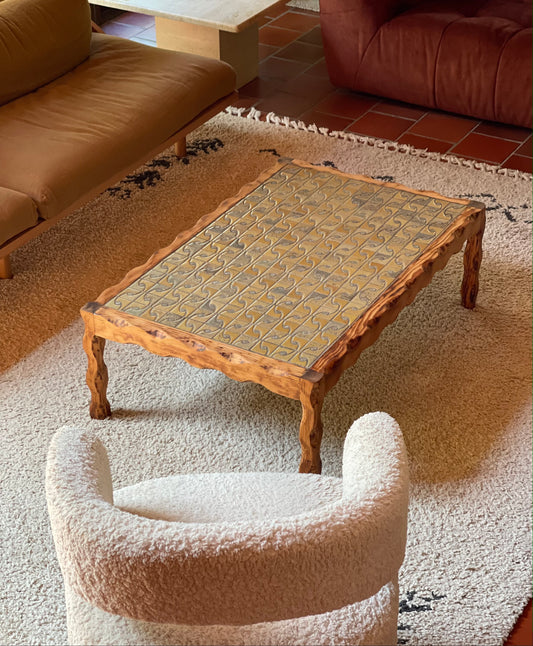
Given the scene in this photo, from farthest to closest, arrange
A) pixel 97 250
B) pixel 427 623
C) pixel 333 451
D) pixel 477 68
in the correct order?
pixel 477 68 → pixel 97 250 → pixel 333 451 → pixel 427 623

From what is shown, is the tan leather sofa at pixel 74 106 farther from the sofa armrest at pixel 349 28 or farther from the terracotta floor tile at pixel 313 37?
the terracotta floor tile at pixel 313 37

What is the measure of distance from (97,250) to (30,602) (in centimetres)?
163

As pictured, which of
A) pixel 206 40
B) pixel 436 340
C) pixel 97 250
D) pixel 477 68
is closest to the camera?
pixel 436 340

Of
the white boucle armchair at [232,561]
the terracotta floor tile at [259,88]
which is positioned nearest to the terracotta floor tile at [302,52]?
the terracotta floor tile at [259,88]

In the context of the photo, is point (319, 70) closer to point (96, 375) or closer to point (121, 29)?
point (121, 29)

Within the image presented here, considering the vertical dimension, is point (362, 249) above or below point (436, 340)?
above

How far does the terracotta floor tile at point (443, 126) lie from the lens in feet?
13.9

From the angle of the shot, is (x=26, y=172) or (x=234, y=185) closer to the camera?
(x=26, y=172)

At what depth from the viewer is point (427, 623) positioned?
6.73ft

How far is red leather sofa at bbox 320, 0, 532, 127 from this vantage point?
4.11 metres

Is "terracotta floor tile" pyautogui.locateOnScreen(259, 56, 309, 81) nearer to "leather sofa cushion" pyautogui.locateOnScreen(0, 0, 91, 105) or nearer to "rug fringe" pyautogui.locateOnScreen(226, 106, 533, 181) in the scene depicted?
"rug fringe" pyautogui.locateOnScreen(226, 106, 533, 181)

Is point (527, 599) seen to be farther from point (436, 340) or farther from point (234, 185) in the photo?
point (234, 185)

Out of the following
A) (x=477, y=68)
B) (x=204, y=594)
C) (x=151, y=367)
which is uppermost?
(x=204, y=594)

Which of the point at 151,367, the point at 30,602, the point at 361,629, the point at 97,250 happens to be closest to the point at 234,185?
→ the point at 97,250
